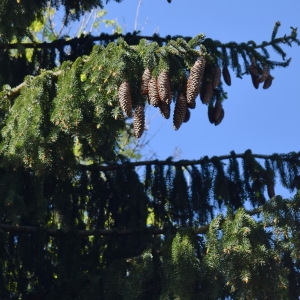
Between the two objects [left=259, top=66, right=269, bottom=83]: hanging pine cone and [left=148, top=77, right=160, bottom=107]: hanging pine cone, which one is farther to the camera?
[left=259, top=66, right=269, bottom=83]: hanging pine cone

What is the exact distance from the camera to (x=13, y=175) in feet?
21.6

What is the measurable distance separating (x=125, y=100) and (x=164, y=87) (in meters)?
0.24

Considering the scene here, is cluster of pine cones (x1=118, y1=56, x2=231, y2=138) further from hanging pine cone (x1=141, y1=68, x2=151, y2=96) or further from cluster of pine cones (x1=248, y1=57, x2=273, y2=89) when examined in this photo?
cluster of pine cones (x1=248, y1=57, x2=273, y2=89)

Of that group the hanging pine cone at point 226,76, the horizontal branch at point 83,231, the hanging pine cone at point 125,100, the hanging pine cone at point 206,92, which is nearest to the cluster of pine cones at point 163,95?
the hanging pine cone at point 125,100

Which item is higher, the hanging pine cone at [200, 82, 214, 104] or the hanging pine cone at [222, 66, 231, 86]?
the hanging pine cone at [222, 66, 231, 86]

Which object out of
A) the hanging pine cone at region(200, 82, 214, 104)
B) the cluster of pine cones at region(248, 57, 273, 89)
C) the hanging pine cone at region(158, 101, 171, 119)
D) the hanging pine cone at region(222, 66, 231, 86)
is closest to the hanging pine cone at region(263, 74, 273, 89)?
the cluster of pine cones at region(248, 57, 273, 89)

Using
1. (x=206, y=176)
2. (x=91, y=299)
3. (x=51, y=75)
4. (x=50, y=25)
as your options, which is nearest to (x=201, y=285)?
(x=91, y=299)

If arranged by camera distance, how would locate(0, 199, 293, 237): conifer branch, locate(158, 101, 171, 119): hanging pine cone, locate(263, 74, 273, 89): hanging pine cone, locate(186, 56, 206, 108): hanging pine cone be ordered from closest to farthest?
locate(158, 101, 171, 119): hanging pine cone < locate(186, 56, 206, 108): hanging pine cone < locate(263, 74, 273, 89): hanging pine cone < locate(0, 199, 293, 237): conifer branch

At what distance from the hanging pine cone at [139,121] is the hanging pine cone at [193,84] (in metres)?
0.27

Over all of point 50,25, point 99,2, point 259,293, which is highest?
point 50,25

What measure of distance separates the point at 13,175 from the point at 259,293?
5.91ft

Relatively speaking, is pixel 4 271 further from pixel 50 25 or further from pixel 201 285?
pixel 50 25

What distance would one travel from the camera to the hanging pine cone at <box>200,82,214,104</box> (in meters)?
6.21

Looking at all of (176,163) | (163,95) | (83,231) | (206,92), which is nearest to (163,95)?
(163,95)
